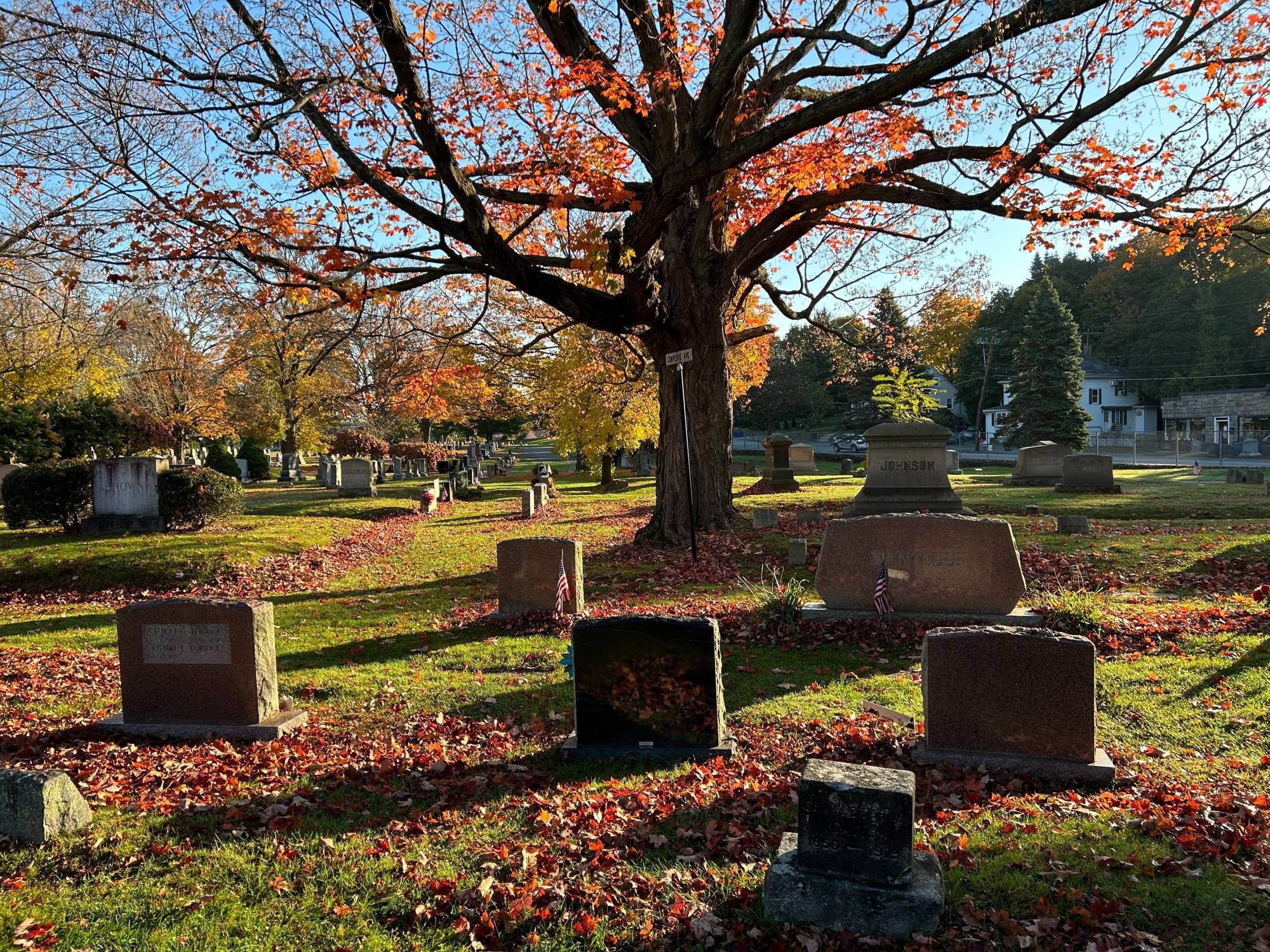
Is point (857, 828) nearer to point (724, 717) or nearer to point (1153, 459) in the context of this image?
point (724, 717)

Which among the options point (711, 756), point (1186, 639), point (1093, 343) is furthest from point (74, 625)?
point (1093, 343)

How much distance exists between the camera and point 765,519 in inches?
671

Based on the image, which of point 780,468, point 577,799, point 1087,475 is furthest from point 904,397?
point 577,799

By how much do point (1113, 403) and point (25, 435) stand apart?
81.4 m

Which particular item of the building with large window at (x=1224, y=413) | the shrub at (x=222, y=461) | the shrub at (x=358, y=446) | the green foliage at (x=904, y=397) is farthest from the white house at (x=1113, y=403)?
the shrub at (x=222, y=461)

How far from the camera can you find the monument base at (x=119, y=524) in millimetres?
17578

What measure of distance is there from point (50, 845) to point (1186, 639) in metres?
10.0

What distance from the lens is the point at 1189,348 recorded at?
227ft

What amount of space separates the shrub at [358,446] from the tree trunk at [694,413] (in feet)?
118

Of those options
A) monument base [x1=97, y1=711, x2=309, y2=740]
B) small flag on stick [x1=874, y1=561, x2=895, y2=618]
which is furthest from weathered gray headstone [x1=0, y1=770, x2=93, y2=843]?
small flag on stick [x1=874, y1=561, x2=895, y2=618]

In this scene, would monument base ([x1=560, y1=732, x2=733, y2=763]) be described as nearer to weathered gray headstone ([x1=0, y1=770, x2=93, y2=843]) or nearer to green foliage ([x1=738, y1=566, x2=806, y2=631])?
weathered gray headstone ([x1=0, y1=770, x2=93, y2=843])

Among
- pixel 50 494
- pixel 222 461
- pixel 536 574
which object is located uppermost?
pixel 222 461

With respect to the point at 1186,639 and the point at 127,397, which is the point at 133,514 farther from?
the point at 127,397

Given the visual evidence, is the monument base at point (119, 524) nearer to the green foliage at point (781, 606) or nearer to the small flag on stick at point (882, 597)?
the green foliage at point (781, 606)
